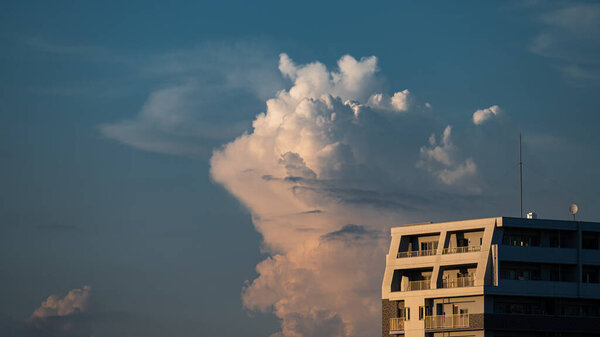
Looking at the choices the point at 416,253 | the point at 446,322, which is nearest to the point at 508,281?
the point at 446,322

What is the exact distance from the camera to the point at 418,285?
4813 inches

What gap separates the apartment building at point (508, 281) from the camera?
115 m

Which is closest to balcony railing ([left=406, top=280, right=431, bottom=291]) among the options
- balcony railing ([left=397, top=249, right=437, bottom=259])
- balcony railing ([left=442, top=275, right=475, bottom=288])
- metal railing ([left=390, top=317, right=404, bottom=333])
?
balcony railing ([left=442, top=275, right=475, bottom=288])

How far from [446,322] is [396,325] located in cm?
735

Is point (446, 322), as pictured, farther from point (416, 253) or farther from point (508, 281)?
point (416, 253)

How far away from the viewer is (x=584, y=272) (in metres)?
118

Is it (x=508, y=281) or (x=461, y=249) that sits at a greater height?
(x=461, y=249)

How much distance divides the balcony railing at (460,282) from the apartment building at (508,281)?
110 millimetres

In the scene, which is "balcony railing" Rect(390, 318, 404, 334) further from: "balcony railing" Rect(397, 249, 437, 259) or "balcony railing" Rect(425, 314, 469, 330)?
"balcony railing" Rect(397, 249, 437, 259)

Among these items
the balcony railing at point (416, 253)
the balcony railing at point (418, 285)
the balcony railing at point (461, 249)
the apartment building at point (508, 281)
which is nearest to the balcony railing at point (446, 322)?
the apartment building at point (508, 281)

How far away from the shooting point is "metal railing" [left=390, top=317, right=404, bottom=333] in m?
122

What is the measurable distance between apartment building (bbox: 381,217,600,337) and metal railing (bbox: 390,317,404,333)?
801 millimetres

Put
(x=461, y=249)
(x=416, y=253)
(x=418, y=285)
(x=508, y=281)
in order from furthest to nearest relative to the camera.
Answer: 1. (x=416, y=253)
2. (x=418, y=285)
3. (x=461, y=249)
4. (x=508, y=281)

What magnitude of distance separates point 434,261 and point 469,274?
430 cm
